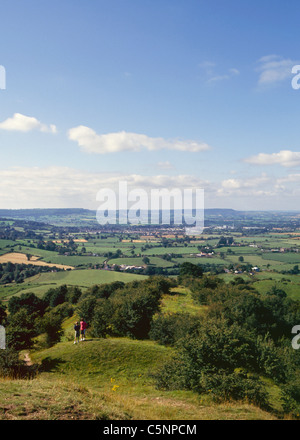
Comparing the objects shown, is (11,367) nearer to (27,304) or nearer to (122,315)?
(122,315)

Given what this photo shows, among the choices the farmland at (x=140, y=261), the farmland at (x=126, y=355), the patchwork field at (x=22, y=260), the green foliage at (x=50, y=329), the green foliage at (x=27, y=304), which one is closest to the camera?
the farmland at (x=126, y=355)

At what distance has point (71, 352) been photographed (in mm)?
24781

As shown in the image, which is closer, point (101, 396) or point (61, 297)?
point (101, 396)

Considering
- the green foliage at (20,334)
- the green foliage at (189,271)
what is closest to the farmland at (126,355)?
the green foliage at (20,334)

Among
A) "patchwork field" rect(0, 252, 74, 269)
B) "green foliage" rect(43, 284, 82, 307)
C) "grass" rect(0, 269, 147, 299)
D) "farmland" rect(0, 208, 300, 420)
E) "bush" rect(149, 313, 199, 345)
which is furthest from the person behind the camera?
"patchwork field" rect(0, 252, 74, 269)

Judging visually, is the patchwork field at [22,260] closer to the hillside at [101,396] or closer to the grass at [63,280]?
the grass at [63,280]

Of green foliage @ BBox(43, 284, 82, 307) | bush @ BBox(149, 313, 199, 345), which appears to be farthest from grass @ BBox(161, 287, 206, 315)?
green foliage @ BBox(43, 284, 82, 307)

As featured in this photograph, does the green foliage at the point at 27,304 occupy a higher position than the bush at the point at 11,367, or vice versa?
the bush at the point at 11,367

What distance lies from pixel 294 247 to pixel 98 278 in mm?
143047

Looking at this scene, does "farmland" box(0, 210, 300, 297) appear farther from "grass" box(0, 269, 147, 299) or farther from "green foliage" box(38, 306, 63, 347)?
"green foliage" box(38, 306, 63, 347)

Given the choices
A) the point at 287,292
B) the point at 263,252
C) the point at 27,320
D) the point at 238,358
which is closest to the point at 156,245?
the point at 263,252

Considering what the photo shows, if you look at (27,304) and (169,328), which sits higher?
(169,328)

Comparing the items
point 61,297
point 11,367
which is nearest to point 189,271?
point 61,297
